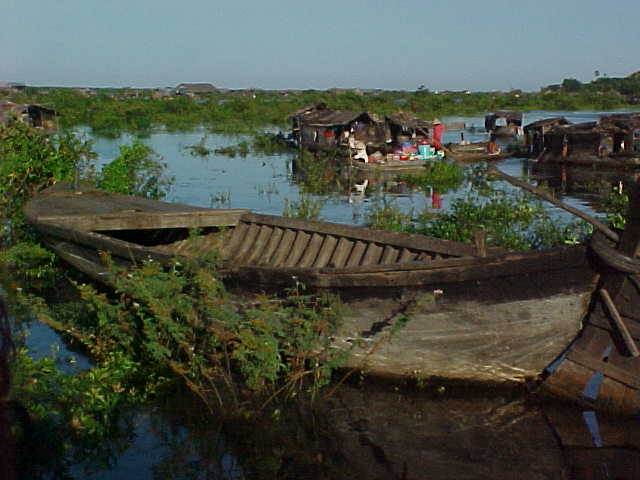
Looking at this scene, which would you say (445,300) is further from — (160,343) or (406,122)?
(406,122)

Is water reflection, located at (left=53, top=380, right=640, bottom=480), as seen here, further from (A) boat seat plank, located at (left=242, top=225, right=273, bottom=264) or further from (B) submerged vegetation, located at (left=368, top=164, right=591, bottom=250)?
(B) submerged vegetation, located at (left=368, top=164, right=591, bottom=250)

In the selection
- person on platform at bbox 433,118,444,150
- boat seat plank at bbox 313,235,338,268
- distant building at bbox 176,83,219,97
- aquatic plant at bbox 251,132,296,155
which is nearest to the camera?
person on platform at bbox 433,118,444,150

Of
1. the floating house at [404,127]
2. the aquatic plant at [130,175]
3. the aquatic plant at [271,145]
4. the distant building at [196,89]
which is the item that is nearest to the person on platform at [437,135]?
the aquatic plant at [130,175]

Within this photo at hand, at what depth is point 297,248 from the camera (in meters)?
7.38

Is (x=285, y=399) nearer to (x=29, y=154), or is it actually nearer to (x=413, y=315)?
(x=413, y=315)

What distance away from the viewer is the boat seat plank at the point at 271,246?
7494mm

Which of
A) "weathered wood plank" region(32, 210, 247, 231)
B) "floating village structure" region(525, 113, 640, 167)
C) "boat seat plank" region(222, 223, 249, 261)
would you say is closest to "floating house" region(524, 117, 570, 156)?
"floating village structure" region(525, 113, 640, 167)

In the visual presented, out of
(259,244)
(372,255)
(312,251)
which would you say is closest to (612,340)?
(372,255)

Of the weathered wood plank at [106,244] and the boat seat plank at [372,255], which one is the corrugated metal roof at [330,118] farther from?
the boat seat plank at [372,255]

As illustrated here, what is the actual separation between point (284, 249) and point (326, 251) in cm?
56

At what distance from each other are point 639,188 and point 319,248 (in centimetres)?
317

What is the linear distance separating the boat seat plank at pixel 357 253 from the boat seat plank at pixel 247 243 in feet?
4.58

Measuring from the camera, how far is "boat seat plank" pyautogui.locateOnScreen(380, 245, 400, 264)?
6430 mm

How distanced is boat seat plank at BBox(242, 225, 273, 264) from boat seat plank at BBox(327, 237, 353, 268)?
3.36 ft
